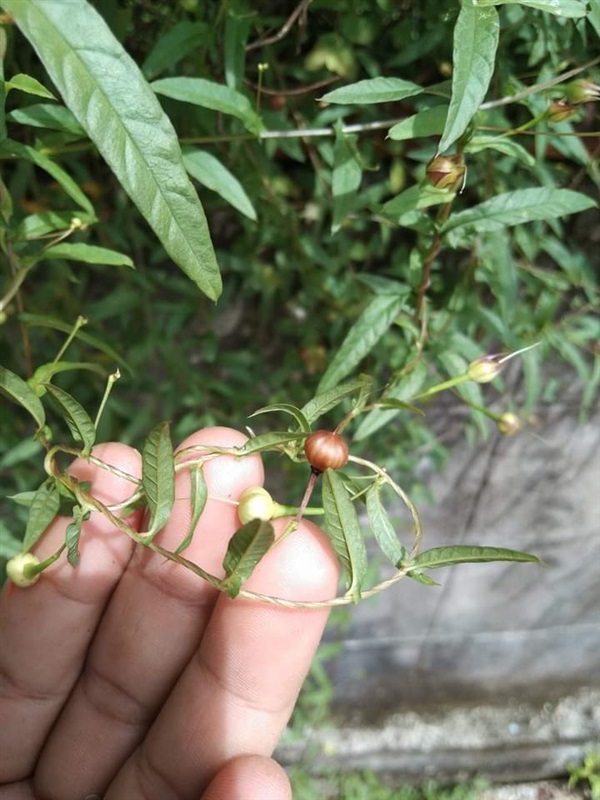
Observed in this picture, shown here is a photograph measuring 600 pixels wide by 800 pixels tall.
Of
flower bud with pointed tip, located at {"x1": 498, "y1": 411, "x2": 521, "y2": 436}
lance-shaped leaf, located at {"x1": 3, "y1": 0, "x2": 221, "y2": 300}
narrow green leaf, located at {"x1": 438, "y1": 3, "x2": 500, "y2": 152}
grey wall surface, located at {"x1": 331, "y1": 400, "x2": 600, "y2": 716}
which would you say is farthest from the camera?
grey wall surface, located at {"x1": 331, "y1": 400, "x2": 600, "y2": 716}

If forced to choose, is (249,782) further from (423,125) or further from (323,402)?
(423,125)

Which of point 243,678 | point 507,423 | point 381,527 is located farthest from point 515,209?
point 243,678

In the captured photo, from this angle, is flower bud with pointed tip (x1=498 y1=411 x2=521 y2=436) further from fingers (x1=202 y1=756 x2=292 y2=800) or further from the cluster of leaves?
fingers (x1=202 y1=756 x2=292 y2=800)

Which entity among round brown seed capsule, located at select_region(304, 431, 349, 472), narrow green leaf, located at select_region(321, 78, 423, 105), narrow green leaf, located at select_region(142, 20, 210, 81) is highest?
narrow green leaf, located at select_region(142, 20, 210, 81)

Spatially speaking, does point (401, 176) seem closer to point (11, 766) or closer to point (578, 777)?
point (11, 766)

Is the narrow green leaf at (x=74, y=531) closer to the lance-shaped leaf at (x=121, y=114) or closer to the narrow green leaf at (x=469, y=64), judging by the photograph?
the lance-shaped leaf at (x=121, y=114)

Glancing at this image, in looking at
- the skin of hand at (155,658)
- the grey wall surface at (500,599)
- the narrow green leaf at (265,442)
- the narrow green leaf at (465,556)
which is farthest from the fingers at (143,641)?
the grey wall surface at (500,599)

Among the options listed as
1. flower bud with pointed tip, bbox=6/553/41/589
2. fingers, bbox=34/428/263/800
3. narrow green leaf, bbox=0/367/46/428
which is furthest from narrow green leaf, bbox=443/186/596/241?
flower bud with pointed tip, bbox=6/553/41/589

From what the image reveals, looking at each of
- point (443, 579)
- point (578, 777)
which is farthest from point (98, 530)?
point (578, 777)
